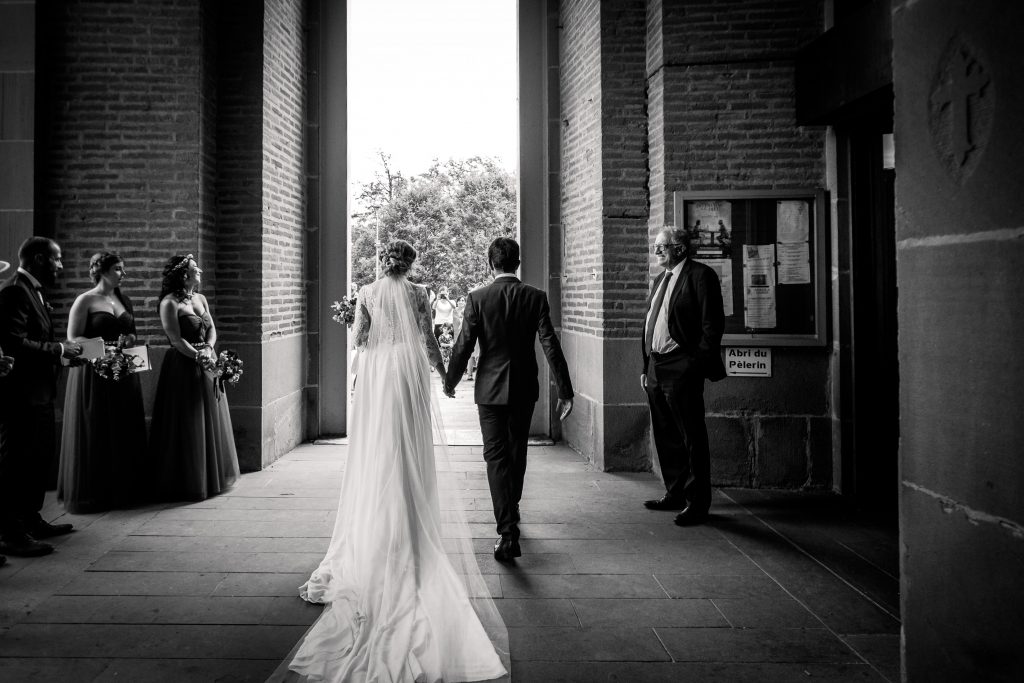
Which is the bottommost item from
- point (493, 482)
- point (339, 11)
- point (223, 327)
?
point (493, 482)

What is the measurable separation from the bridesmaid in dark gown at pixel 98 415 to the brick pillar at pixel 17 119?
135cm

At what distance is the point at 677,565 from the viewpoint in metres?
4.64

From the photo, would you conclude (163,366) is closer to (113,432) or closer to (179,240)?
(113,432)

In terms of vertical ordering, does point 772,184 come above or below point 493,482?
above

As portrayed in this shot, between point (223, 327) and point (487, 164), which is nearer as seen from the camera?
point (223, 327)

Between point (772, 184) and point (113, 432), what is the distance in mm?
5909

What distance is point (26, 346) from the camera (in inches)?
186

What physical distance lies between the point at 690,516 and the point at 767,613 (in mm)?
1634

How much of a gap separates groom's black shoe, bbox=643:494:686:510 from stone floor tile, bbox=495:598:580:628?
6.80ft

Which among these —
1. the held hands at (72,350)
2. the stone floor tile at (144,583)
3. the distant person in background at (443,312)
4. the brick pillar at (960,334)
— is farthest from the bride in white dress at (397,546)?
the distant person in background at (443,312)

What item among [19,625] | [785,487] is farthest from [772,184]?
[19,625]

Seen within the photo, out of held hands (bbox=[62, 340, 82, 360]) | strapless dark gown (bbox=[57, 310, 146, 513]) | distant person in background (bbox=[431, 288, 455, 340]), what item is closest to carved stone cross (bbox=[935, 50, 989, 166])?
held hands (bbox=[62, 340, 82, 360])

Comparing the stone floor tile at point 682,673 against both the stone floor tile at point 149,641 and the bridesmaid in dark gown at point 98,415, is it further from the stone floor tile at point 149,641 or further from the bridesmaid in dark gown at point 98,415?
the bridesmaid in dark gown at point 98,415

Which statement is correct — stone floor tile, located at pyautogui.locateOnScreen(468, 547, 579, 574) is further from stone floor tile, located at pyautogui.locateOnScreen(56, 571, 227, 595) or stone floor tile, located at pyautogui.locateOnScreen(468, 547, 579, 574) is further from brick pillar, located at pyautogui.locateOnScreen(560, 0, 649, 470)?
brick pillar, located at pyautogui.locateOnScreen(560, 0, 649, 470)
